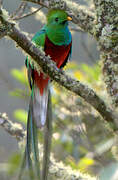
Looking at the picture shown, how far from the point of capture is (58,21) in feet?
7.20

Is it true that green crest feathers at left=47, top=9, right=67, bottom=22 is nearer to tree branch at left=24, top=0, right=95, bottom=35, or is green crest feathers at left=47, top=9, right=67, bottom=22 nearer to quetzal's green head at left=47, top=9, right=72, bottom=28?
quetzal's green head at left=47, top=9, right=72, bottom=28

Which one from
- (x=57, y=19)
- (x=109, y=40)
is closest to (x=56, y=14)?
(x=57, y=19)

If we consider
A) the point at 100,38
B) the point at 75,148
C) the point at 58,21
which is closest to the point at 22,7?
the point at 58,21

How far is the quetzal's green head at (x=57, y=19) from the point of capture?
191 cm

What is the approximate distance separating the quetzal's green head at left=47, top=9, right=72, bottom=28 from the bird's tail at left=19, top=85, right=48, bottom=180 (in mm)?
474

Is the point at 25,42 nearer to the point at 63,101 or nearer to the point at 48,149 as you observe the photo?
the point at 48,149

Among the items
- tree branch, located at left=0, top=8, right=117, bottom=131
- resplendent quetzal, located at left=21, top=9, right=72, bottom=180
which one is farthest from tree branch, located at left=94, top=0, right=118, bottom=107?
resplendent quetzal, located at left=21, top=9, right=72, bottom=180

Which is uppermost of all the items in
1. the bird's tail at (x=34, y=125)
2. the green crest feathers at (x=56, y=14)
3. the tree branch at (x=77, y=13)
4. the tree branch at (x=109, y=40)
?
the green crest feathers at (x=56, y=14)

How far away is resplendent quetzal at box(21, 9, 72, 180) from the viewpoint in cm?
149

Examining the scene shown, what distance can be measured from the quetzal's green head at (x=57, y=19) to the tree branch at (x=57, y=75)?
0.64m

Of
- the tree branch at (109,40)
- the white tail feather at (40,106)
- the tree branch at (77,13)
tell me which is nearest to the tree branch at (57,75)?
the tree branch at (109,40)

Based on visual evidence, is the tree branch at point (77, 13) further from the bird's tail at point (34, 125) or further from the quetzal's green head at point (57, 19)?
the bird's tail at point (34, 125)

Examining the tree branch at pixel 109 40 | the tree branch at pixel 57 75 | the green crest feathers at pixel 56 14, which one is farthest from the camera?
the green crest feathers at pixel 56 14

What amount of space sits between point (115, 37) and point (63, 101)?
1259mm
